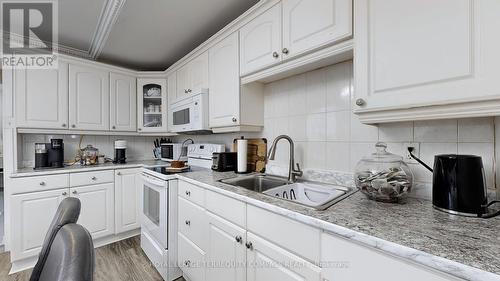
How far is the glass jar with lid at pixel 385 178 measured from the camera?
96 cm

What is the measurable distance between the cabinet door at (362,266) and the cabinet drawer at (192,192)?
0.91m

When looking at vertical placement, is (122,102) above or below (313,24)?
below

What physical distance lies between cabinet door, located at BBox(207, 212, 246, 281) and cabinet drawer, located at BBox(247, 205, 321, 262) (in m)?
0.13

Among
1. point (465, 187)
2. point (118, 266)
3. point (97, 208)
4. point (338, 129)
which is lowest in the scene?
point (118, 266)

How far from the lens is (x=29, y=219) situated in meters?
1.94

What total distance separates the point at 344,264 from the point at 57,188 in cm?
254

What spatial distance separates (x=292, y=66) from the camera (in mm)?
1349

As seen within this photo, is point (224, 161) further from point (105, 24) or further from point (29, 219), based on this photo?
point (29, 219)

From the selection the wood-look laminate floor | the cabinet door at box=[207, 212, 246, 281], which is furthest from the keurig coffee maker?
the cabinet door at box=[207, 212, 246, 281]

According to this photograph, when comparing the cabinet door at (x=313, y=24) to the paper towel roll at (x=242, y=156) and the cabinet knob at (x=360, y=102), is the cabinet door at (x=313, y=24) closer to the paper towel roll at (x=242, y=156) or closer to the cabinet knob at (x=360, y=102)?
the cabinet knob at (x=360, y=102)

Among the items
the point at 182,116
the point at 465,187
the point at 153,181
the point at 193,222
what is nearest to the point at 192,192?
the point at 193,222

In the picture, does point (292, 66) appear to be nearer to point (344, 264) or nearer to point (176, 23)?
point (344, 264)

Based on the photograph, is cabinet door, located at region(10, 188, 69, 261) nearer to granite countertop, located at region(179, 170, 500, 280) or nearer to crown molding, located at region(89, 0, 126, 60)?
crown molding, located at region(89, 0, 126, 60)

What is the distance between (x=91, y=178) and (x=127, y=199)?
434 millimetres
